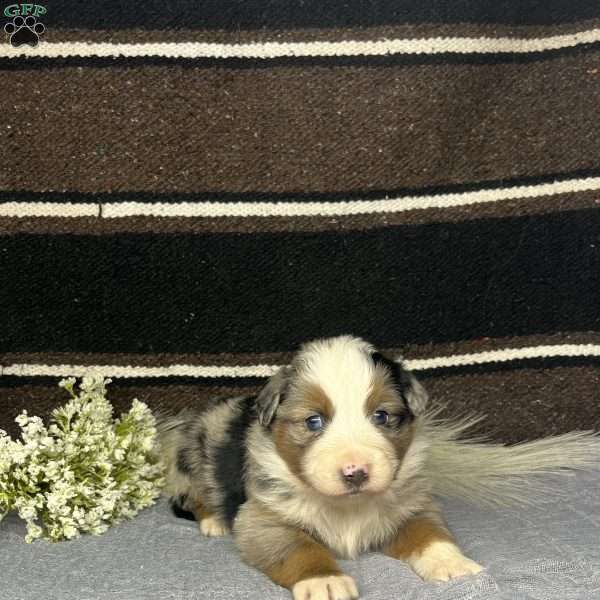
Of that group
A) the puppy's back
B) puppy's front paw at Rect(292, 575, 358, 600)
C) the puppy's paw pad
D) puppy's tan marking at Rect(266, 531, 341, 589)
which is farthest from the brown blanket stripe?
puppy's front paw at Rect(292, 575, 358, 600)

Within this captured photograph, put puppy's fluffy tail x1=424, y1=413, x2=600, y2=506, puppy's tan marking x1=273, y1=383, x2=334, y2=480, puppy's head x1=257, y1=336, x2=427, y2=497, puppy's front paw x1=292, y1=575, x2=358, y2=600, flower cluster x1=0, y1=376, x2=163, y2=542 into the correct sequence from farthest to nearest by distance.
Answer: puppy's fluffy tail x1=424, y1=413, x2=600, y2=506 → flower cluster x1=0, y1=376, x2=163, y2=542 → puppy's tan marking x1=273, y1=383, x2=334, y2=480 → puppy's head x1=257, y1=336, x2=427, y2=497 → puppy's front paw x1=292, y1=575, x2=358, y2=600

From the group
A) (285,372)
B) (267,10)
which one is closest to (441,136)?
(267,10)

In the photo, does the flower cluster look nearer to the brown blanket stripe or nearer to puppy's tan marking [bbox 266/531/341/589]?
puppy's tan marking [bbox 266/531/341/589]

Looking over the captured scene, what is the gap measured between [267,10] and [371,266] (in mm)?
669

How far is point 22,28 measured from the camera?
231 centimetres

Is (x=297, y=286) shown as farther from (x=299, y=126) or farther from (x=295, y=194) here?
(x=299, y=126)

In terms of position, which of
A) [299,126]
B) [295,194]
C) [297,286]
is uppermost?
[299,126]

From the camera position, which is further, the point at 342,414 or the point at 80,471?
the point at 80,471

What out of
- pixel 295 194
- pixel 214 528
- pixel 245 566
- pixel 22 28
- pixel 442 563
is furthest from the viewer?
pixel 295 194

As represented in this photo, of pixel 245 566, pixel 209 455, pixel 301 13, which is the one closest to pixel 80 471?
pixel 209 455

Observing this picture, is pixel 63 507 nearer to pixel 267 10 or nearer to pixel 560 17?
pixel 267 10

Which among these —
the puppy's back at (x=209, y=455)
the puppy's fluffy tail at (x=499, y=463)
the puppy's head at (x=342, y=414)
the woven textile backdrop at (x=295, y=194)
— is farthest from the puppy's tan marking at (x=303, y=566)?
the woven textile backdrop at (x=295, y=194)

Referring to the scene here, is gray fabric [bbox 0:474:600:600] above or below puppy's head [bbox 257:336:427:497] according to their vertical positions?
below

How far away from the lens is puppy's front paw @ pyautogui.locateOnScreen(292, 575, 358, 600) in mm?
1664
